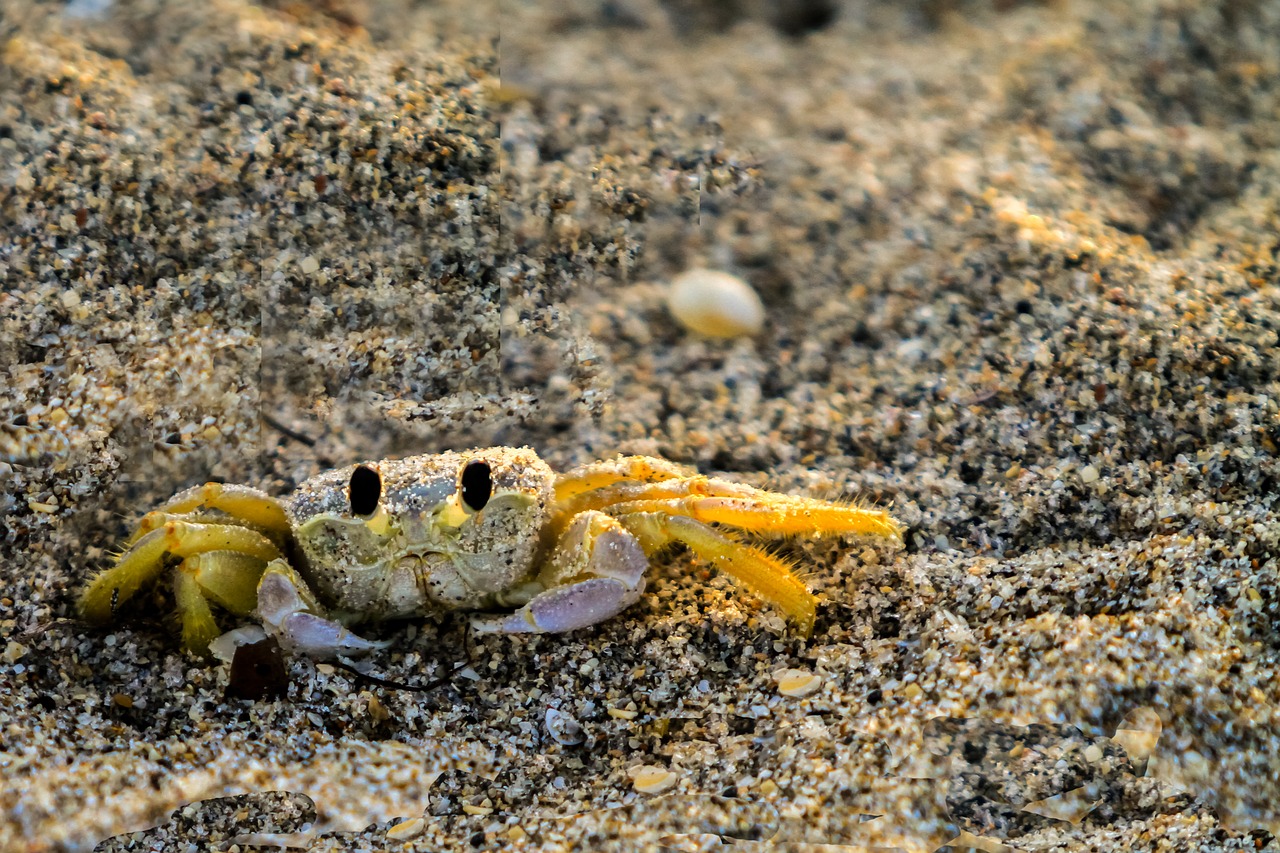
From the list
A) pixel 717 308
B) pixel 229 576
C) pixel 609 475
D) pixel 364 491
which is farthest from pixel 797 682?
pixel 229 576

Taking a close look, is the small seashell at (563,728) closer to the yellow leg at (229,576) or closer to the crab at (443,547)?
the crab at (443,547)

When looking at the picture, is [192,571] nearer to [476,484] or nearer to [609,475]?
[476,484]

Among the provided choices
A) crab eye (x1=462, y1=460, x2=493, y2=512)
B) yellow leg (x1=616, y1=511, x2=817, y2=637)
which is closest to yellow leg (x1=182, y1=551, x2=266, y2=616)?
crab eye (x1=462, y1=460, x2=493, y2=512)

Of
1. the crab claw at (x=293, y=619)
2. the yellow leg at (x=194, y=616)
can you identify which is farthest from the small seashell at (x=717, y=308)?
the yellow leg at (x=194, y=616)

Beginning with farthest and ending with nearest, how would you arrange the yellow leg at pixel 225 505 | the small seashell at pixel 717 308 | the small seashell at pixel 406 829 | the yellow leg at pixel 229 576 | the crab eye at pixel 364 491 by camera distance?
the small seashell at pixel 717 308 < the yellow leg at pixel 225 505 < the yellow leg at pixel 229 576 < the crab eye at pixel 364 491 < the small seashell at pixel 406 829

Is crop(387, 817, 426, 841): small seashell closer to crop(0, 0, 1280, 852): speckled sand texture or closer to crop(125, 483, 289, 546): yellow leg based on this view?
crop(0, 0, 1280, 852): speckled sand texture

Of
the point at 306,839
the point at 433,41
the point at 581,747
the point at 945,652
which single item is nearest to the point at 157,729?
the point at 306,839
